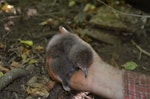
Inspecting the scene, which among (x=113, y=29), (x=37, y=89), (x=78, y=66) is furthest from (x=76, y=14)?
(x=78, y=66)

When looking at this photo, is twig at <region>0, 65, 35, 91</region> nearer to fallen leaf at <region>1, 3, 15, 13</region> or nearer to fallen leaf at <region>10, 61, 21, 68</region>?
fallen leaf at <region>10, 61, 21, 68</region>

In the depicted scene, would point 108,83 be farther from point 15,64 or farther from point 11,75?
point 15,64

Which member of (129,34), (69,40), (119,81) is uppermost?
(69,40)

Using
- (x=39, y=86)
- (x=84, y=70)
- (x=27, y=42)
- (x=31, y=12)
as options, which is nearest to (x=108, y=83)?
(x=84, y=70)

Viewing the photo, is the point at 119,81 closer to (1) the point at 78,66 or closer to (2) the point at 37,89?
(1) the point at 78,66

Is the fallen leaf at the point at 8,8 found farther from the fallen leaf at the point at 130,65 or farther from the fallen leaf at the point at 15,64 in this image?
the fallen leaf at the point at 130,65

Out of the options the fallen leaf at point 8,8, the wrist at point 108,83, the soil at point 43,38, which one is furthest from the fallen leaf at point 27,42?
the wrist at point 108,83

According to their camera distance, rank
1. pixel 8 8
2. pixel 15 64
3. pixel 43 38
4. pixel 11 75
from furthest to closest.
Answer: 1. pixel 8 8
2. pixel 43 38
3. pixel 15 64
4. pixel 11 75
